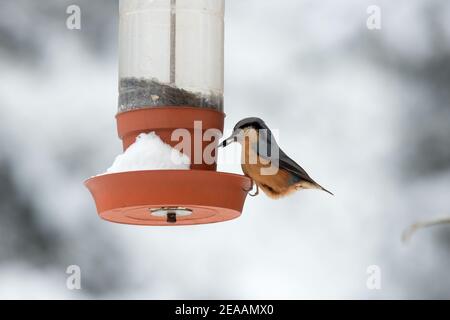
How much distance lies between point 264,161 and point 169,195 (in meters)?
0.72

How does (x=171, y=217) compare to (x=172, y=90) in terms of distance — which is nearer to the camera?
(x=171, y=217)

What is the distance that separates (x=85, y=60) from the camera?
331 inches

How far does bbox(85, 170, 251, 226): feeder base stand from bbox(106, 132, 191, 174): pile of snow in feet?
0.31

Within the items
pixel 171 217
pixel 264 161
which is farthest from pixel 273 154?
pixel 171 217

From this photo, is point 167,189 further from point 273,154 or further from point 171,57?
point 273,154

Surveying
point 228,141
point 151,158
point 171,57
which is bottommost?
point 151,158

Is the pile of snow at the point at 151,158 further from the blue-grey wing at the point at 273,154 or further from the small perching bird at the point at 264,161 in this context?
the blue-grey wing at the point at 273,154

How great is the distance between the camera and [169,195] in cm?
491

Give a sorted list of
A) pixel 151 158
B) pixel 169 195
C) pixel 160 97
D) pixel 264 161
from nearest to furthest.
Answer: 1. pixel 169 195
2. pixel 151 158
3. pixel 160 97
4. pixel 264 161

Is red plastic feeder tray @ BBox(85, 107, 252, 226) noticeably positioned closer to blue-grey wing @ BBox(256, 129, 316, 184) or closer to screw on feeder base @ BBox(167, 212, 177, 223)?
screw on feeder base @ BBox(167, 212, 177, 223)

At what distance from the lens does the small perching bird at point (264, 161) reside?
545 cm

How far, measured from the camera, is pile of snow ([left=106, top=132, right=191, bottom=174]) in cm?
506

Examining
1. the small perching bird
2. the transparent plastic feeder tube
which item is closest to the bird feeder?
the transparent plastic feeder tube

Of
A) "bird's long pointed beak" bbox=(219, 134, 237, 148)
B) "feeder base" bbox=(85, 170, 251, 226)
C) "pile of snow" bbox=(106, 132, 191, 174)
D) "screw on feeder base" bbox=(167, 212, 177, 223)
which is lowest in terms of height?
"screw on feeder base" bbox=(167, 212, 177, 223)
